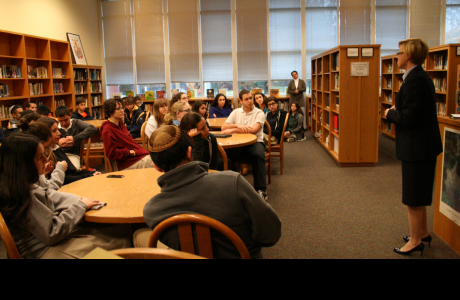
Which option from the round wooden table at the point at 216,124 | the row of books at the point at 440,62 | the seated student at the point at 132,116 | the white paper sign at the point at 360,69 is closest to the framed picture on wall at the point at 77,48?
the seated student at the point at 132,116

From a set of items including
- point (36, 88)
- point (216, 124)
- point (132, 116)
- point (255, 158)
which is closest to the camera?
point (255, 158)

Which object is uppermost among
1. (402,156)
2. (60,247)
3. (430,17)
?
(430,17)

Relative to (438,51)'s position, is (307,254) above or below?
below

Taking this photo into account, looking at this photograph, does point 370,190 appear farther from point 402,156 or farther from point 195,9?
point 195,9

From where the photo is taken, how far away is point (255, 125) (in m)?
4.30

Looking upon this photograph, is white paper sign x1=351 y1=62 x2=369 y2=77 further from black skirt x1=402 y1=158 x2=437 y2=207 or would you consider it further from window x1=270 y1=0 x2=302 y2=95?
window x1=270 y1=0 x2=302 y2=95

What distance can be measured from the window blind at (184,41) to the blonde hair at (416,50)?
8.64m

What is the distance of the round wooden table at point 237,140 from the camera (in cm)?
369

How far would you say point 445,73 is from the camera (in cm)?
617

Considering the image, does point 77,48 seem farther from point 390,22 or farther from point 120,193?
point 390,22

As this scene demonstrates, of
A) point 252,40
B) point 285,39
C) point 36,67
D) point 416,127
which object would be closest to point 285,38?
point 285,39

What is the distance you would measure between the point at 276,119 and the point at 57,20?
20.0 ft
